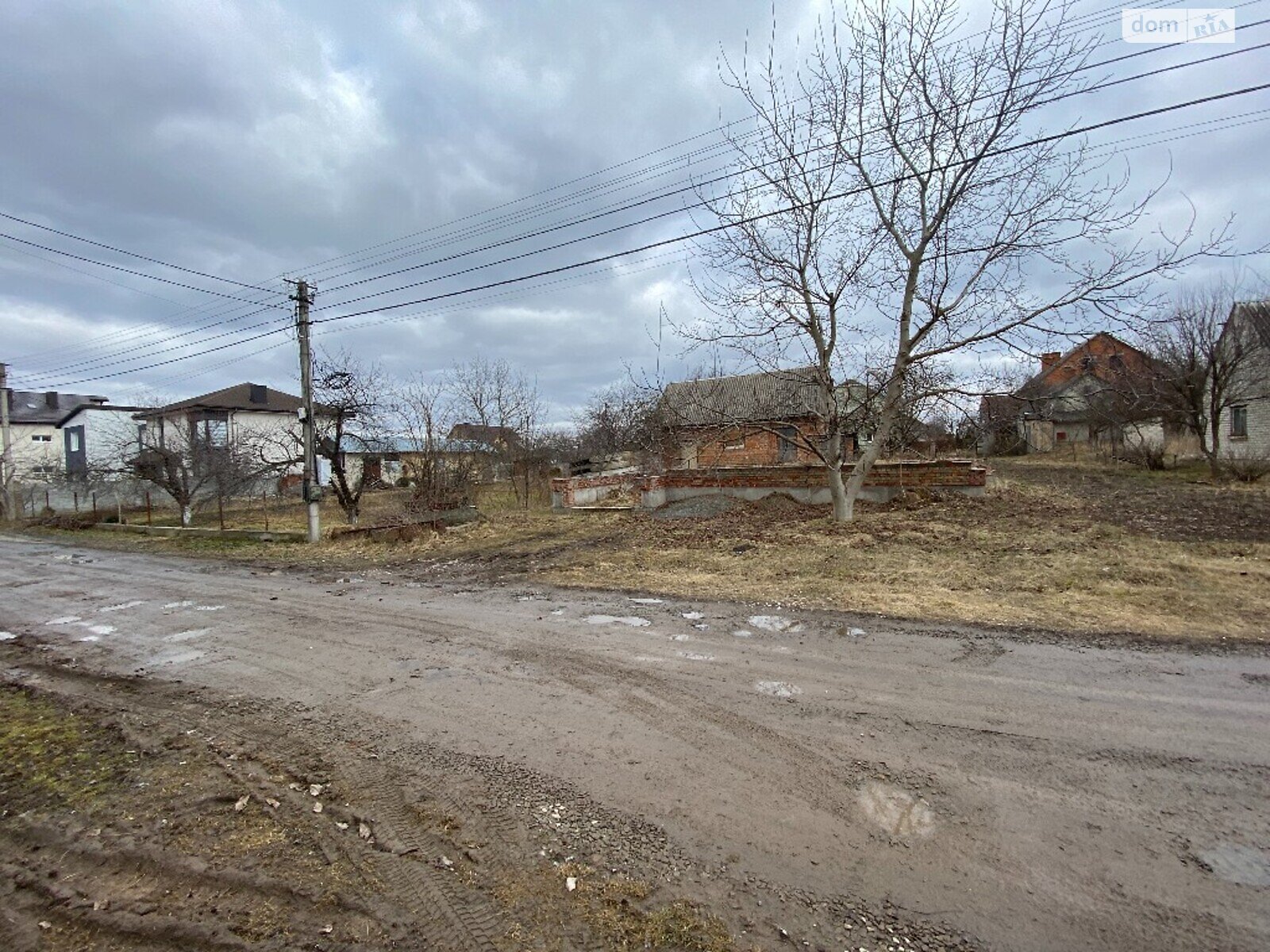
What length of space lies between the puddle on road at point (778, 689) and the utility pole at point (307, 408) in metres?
13.7

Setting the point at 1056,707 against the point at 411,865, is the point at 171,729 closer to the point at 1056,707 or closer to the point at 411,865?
the point at 411,865

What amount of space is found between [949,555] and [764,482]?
7342mm

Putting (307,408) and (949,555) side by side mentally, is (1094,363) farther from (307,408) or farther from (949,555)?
(307,408)

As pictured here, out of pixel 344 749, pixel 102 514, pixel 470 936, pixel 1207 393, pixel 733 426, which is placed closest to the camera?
Answer: pixel 470 936

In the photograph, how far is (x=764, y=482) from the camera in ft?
53.5

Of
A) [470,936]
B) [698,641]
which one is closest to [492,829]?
[470,936]

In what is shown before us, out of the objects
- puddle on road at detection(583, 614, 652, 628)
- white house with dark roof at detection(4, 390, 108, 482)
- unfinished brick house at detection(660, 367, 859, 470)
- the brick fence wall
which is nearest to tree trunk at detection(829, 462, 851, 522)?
unfinished brick house at detection(660, 367, 859, 470)

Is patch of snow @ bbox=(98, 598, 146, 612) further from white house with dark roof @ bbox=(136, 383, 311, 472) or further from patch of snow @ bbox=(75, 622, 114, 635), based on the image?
white house with dark roof @ bbox=(136, 383, 311, 472)

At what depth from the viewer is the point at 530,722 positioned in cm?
401

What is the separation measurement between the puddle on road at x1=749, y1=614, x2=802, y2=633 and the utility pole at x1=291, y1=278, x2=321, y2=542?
41.4 feet

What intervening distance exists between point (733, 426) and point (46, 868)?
12641 mm

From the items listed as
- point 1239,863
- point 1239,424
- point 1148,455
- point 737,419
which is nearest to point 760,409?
point 737,419

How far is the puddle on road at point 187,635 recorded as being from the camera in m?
6.48

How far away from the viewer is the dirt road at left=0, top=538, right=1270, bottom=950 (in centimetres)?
234
